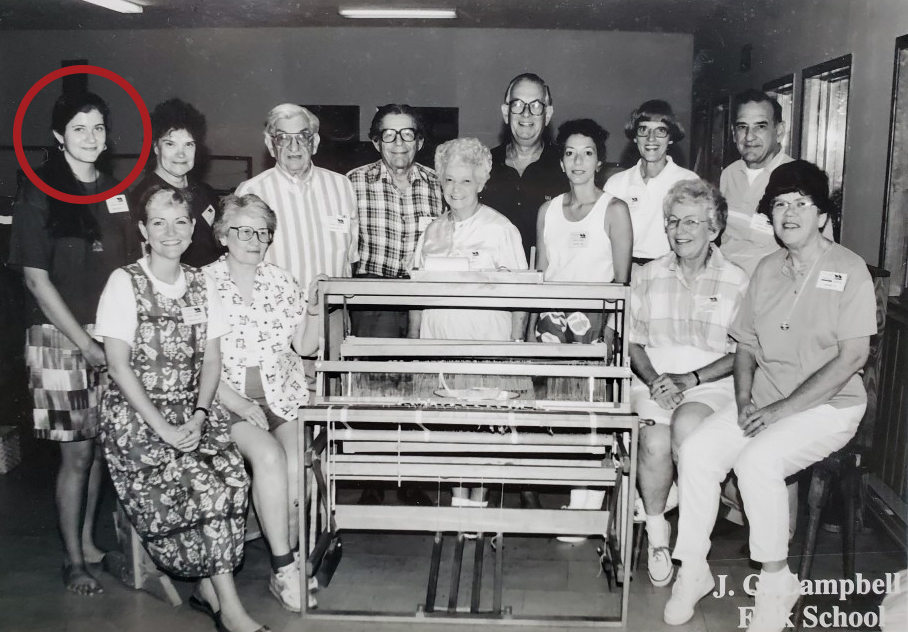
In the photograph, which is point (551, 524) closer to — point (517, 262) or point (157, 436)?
point (517, 262)

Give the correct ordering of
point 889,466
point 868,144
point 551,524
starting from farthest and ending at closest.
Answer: point 889,466, point 868,144, point 551,524

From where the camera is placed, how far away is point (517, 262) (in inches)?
129

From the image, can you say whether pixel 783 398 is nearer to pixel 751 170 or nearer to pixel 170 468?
pixel 751 170

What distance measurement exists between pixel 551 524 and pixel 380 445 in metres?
0.76

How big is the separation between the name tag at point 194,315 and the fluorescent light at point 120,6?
5.39 ft

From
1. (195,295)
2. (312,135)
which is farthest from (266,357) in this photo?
(312,135)

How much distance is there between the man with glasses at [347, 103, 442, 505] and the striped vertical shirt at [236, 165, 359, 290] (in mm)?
75

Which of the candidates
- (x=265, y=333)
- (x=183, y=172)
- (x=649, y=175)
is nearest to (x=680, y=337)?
(x=649, y=175)

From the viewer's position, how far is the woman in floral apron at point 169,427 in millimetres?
2604

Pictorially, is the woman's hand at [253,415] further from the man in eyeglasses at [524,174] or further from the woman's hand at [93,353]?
the man in eyeglasses at [524,174]

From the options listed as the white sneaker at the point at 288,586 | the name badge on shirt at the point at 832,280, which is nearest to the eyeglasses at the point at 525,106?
the name badge on shirt at the point at 832,280

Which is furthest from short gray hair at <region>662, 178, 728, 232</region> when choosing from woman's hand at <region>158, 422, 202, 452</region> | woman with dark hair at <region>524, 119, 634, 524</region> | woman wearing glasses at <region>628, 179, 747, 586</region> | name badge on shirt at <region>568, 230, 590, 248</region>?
woman's hand at <region>158, 422, 202, 452</region>

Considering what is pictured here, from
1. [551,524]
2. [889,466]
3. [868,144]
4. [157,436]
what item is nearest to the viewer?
A: [157,436]

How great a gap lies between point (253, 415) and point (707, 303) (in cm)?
198
